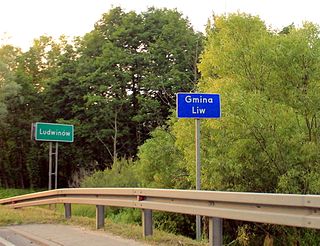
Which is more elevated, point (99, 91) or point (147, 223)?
point (99, 91)

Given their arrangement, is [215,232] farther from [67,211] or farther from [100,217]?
[67,211]

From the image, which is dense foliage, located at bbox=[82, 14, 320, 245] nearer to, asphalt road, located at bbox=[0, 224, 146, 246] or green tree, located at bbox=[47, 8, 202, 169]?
asphalt road, located at bbox=[0, 224, 146, 246]

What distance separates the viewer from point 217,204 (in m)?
6.62

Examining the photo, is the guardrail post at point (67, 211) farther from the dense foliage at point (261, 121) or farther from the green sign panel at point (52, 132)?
the green sign panel at point (52, 132)

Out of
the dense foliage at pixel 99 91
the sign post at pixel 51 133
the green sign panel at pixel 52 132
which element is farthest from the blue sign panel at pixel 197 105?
the dense foliage at pixel 99 91

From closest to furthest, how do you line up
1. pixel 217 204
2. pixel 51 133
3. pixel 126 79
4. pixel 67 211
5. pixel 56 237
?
1. pixel 217 204
2. pixel 56 237
3. pixel 67 211
4. pixel 51 133
5. pixel 126 79

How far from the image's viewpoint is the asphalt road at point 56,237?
7941 millimetres

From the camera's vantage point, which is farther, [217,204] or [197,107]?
[197,107]

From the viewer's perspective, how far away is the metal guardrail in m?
5.41

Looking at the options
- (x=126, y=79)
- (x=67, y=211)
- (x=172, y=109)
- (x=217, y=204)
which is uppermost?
(x=126, y=79)

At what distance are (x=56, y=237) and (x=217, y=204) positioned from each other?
136 inches

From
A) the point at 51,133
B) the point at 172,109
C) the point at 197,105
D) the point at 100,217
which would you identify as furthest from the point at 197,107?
the point at 172,109

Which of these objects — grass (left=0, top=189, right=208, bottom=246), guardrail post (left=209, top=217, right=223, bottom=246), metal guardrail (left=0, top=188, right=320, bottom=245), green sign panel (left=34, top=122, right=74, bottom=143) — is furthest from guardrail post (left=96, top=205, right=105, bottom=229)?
green sign panel (left=34, top=122, right=74, bottom=143)

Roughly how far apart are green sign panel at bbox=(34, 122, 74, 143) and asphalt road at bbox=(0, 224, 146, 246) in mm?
5535
